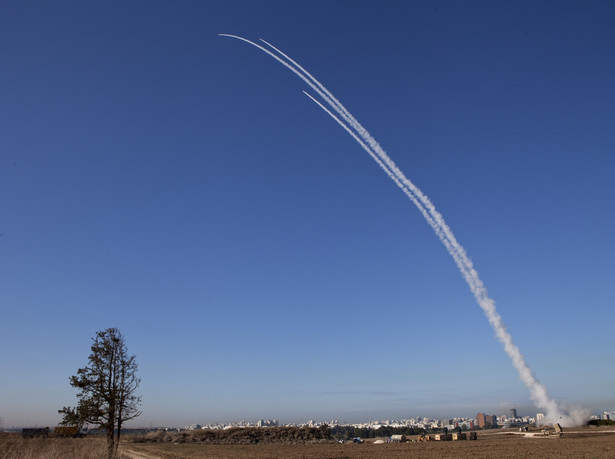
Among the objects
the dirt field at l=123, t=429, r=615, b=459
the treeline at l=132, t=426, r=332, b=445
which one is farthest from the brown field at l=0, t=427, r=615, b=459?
the treeline at l=132, t=426, r=332, b=445

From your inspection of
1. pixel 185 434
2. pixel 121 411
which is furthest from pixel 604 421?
pixel 121 411

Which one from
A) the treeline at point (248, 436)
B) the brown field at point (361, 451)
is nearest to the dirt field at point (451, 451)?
the brown field at point (361, 451)

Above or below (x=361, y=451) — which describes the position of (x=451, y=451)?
above

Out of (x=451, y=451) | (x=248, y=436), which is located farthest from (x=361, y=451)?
(x=248, y=436)

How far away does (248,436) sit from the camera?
→ 84875 millimetres

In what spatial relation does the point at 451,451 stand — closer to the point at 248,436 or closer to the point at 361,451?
the point at 361,451

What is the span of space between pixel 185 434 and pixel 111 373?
65.1 metres

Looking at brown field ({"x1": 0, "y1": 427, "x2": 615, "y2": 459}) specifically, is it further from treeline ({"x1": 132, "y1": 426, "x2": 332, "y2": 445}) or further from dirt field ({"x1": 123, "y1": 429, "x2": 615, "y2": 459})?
treeline ({"x1": 132, "y1": 426, "x2": 332, "y2": 445})

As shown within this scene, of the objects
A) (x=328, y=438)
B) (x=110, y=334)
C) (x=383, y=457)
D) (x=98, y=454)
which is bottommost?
(x=328, y=438)

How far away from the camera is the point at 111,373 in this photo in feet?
106

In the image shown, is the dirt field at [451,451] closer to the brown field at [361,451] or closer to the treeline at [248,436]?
the brown field at [361,451]

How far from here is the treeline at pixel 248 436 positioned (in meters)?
82.8

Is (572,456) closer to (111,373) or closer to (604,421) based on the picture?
(111,373)

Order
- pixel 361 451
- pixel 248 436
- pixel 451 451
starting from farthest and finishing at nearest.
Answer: pixel 248 436
pixel 361 451
pixel 451 451
